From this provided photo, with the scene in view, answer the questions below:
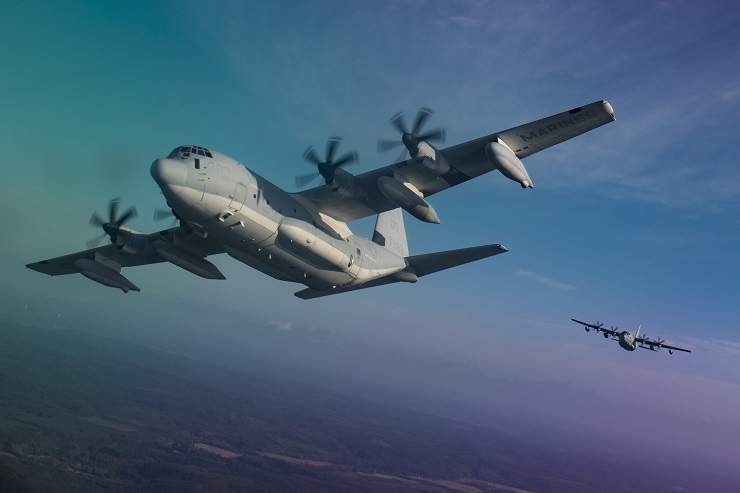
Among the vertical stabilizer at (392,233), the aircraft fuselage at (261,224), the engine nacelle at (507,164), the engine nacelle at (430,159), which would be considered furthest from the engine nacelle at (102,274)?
the engine nacelle at (507,164)

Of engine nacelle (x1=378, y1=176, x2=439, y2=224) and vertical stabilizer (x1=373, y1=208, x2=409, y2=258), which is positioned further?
vertical stabilizer (x1=373, y1=208, x2=409, y2=258)

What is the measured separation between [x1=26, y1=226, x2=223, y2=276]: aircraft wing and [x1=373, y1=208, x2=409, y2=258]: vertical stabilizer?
7.88 metres

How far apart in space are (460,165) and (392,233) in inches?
270

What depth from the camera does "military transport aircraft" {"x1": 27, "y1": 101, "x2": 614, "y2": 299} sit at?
52.0 feet

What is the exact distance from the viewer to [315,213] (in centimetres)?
2042

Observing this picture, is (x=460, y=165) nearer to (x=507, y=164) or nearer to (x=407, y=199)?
(x=407, y=199)

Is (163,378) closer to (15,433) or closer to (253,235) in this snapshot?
(15,433)

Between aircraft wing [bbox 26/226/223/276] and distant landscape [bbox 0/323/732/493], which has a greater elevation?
aircraft wing [bbox 26/226/223/276]

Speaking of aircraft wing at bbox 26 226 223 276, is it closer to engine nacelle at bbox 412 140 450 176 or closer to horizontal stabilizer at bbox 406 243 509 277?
horizontal stabilizer at bbox 406 243 509 277

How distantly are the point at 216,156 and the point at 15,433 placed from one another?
244 ft

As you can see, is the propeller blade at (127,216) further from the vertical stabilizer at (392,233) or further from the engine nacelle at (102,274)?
the vertical stabilizer at (392,233)

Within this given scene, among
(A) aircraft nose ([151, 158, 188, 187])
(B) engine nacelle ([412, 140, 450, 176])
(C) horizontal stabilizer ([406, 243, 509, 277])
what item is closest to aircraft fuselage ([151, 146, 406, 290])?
(A) aircraft nose ([151, 158, 188, 187])

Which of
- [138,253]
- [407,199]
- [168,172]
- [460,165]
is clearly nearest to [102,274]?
[138,253]

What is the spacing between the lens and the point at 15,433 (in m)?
66.3
